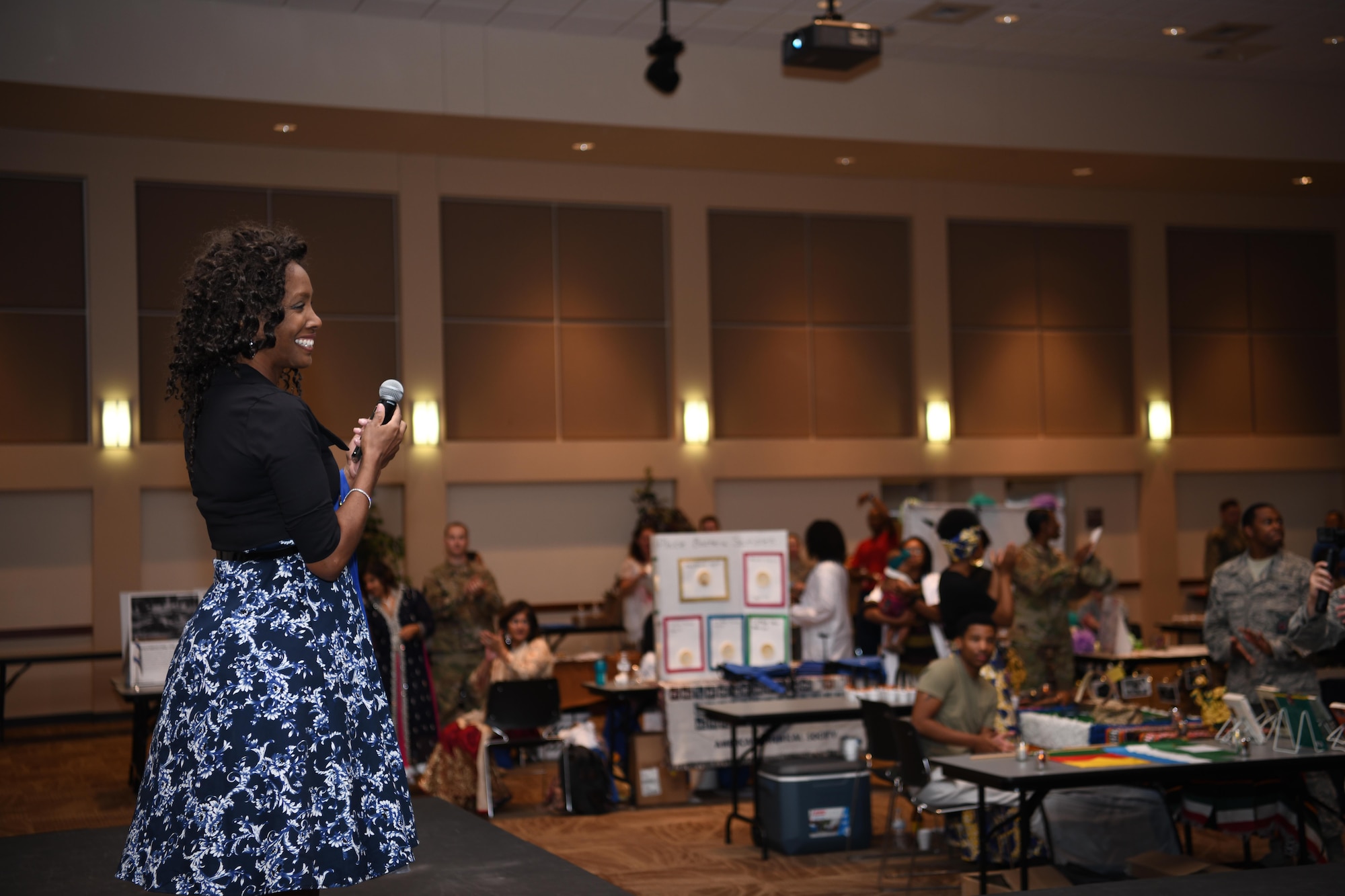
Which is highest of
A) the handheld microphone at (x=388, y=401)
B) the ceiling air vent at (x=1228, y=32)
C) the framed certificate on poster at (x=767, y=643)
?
the ceiling air vent at (x=1228, y=32)

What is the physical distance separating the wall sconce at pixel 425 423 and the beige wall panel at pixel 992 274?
17.5 ft

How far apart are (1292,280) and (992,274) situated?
362 centimetres

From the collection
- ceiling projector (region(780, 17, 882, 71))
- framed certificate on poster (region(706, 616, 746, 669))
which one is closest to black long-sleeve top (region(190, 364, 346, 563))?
framed certificate on poster (region(706, 616, 746, 669))

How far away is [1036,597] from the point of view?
7.89 m

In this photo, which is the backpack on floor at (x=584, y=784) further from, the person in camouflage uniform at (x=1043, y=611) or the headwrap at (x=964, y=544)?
the person in camouflage uniform at (x=1043, y=611)

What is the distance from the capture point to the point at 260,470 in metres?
2.10

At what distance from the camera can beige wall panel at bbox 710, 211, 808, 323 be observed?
1264 cm

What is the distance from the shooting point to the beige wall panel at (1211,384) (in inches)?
547

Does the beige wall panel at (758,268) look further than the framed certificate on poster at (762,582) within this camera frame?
Yes

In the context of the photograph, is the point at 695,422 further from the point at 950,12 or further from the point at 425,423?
the point at 950,12

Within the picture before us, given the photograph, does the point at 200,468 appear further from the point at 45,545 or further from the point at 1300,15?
the point at 1300,15

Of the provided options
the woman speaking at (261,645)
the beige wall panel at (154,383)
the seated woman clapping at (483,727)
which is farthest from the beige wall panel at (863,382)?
the woman speaking at (261,645)

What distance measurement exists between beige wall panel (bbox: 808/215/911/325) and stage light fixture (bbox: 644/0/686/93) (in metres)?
3.77

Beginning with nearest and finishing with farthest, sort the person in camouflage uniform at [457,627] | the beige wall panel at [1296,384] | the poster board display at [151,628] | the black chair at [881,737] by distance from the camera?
the black chair at [881,737] → the poster board display at [151,628] → the person in camouflage uniform at [457,627] → the beige wall panel at [1296,384]
